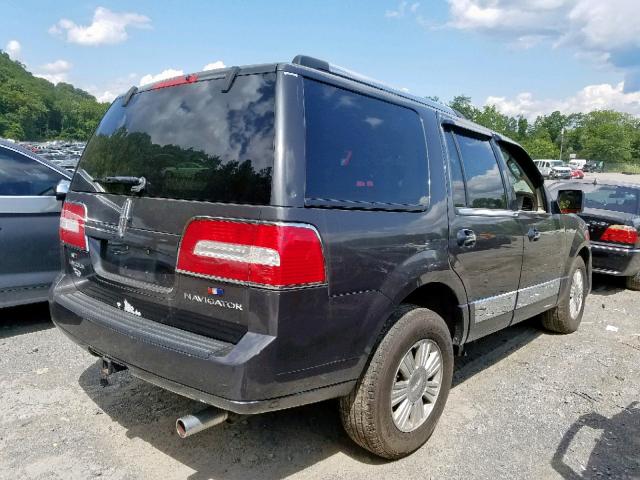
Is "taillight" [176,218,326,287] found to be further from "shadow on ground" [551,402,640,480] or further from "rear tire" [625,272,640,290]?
"rear tire" [625,272,640,290]

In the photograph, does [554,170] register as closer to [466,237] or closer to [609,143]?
[609,143]

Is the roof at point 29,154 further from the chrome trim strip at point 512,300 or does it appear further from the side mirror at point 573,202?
the side mirror at point 573,202

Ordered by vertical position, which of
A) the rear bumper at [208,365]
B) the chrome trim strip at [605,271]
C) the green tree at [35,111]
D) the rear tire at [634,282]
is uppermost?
the green tree at [35,111]

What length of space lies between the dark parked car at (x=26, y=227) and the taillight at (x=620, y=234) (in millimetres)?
6766

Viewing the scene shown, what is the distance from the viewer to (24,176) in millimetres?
4742

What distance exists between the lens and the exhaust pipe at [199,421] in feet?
7.43

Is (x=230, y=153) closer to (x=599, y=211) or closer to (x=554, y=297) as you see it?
(x=554, y=297)

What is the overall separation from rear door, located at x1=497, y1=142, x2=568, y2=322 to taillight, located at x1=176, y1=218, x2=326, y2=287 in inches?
93.6

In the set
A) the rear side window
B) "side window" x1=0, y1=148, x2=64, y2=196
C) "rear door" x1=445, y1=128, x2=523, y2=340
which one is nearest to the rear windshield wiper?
the rear side window

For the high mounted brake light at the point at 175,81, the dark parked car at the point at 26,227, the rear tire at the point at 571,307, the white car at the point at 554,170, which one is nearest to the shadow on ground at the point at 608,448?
the rear tire at the point at 571,307

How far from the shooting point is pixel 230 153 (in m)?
2.36

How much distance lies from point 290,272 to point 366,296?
19.5 inches

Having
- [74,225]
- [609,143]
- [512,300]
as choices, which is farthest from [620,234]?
[609,143]

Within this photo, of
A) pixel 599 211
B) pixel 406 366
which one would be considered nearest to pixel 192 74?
pixel 406 366
